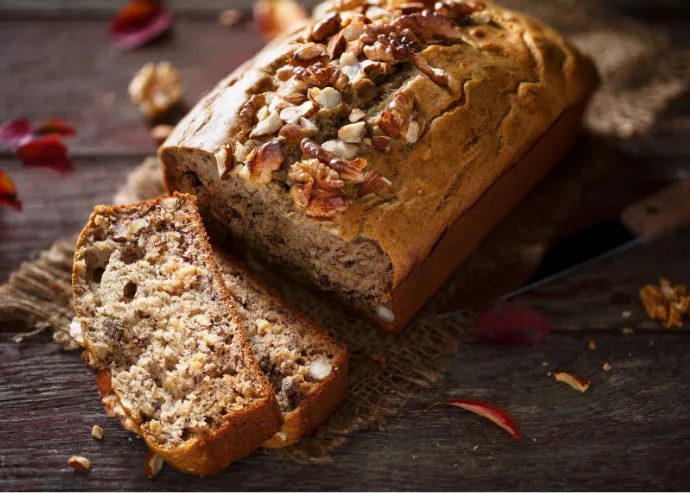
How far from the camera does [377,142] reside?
2.25 metres

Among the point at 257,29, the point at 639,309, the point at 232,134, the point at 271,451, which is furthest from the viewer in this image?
the point at 257,29

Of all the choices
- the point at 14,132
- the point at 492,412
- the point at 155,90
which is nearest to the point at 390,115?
the point at 492,412

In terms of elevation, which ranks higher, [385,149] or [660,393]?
[385,149]

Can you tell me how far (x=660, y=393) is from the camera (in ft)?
7.81

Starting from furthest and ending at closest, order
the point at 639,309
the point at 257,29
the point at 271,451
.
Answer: the point at 257,29, the point at 639,309, the point at 271,451

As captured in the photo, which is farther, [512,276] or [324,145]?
[512,276]

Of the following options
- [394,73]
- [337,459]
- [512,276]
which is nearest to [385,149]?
[394,73]

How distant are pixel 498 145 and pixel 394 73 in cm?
43

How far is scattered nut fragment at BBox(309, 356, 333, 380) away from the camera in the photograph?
85.8 inches

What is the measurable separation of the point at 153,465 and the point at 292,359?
509 mm

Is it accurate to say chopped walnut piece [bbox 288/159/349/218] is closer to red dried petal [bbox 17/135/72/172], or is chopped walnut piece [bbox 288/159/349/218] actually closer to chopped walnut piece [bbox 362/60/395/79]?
chopped walnut piece [bbox 362/60/395/79]

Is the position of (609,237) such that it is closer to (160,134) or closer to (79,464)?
(160,134)

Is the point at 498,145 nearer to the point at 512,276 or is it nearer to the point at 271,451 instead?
the point at 512,276

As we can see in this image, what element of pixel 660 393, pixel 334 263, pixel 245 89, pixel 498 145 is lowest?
pixel 660 393
